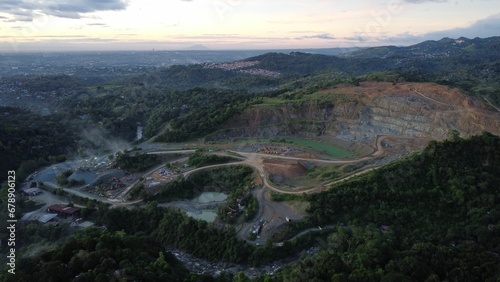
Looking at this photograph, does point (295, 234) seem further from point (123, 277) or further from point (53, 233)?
point (53, 233)

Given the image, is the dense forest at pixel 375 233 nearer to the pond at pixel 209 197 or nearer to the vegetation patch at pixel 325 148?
the pond at pixel 209 197

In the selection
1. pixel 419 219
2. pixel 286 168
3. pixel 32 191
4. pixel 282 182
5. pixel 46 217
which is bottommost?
pixel 46 217

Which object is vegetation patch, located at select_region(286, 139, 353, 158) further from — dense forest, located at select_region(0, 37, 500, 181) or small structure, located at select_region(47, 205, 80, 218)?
small structure, located at select_region(47, 205, 80, 218)

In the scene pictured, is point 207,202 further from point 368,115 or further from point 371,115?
point 371,115

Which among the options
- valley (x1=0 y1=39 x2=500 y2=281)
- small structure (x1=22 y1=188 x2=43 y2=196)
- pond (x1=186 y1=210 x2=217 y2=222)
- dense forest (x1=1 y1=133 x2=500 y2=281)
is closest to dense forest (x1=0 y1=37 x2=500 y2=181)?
valley (x1=0 y1=39 x2=500 y2=281)

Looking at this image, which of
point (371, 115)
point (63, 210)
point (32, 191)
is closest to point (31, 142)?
point (32, 191)

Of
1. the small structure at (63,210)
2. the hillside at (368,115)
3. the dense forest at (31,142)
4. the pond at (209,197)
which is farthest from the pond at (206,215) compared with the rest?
the dense forest at (31,142)
